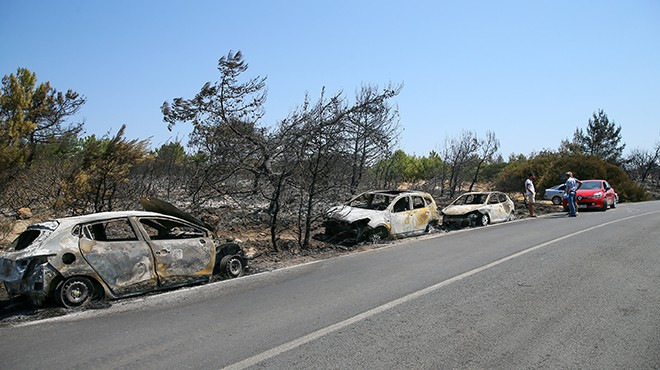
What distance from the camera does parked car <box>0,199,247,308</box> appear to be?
6168 mm

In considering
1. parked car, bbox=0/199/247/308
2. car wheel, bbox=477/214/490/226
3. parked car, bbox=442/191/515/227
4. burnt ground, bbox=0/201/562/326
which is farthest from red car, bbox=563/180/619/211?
parked car, bbox=0/199/247/308

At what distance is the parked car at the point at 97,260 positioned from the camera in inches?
243

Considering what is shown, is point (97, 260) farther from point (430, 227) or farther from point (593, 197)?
point (593, 197)

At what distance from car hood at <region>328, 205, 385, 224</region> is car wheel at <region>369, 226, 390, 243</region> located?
11.8 inches

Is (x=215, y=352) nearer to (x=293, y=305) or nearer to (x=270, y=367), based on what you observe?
(x=270, y=367)

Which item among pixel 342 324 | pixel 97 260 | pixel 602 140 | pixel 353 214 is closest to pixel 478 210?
pixel 353 214

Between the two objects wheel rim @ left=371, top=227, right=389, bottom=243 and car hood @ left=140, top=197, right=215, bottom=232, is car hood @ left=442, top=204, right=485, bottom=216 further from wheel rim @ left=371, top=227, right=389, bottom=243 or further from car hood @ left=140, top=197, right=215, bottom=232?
car hood @ left=140, top=197, right=215, bottom=232

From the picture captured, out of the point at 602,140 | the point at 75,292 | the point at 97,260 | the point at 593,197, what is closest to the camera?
the point at 75,292

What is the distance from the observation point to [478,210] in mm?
16688

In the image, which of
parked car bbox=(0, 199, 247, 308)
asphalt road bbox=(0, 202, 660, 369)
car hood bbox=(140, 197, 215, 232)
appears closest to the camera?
asphalt road bbox=(0, 202, 660, 369)

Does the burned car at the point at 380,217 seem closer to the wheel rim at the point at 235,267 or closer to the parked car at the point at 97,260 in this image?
the wheel rim at the point at 235,267

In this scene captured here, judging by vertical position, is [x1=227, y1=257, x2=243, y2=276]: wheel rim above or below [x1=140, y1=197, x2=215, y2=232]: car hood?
below

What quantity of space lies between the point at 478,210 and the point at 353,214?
5919 mm

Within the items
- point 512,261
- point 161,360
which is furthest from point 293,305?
point 512,261
